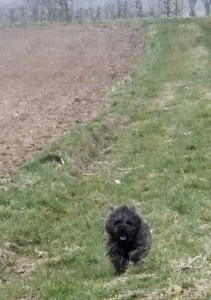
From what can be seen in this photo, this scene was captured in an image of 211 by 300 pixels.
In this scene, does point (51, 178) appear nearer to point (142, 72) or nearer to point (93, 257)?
point (93, 257)

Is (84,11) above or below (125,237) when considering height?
below

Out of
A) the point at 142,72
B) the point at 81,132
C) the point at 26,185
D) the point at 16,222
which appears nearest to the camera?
the point at 16,222

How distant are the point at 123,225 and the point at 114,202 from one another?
3399 millimetres

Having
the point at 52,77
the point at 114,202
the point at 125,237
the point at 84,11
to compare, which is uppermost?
the point at 125,237

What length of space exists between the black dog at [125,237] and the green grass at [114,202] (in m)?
0.18

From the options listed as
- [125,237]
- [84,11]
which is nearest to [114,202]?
[125,237]

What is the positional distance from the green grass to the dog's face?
46 centimetres

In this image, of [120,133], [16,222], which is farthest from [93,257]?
[120,133]

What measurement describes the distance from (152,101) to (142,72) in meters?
4.77

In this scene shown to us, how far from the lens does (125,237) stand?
8.53 metres

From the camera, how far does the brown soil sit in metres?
16.4

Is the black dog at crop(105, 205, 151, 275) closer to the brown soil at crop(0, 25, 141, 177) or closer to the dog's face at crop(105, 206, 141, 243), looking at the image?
the dog's face at crop(105, 206, 141, 243)

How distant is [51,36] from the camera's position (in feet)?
136

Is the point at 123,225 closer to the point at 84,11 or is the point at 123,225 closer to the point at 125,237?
the point at 125,237
